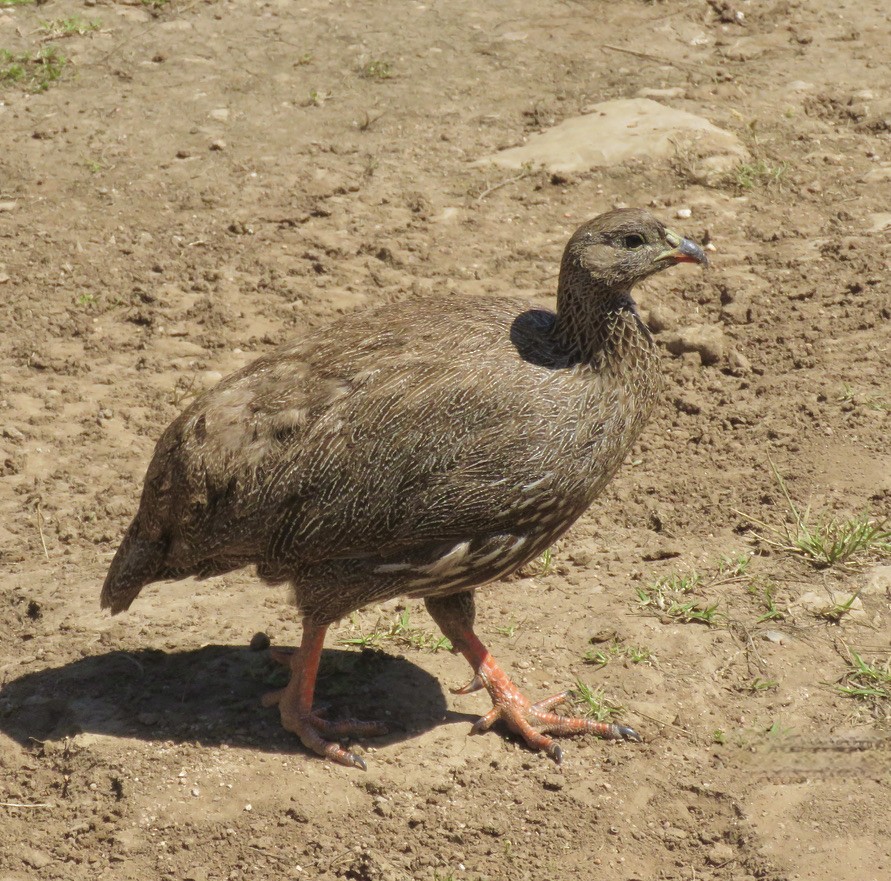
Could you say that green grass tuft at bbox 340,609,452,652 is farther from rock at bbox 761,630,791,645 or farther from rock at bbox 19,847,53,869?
rock at bbox 19,847,53,869

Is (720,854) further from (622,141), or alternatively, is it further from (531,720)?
(622,141)

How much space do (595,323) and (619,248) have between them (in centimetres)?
31

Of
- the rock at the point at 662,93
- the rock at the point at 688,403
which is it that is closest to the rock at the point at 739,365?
the rock at the point at 688,403

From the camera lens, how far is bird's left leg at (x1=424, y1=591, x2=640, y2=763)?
5.01 metres

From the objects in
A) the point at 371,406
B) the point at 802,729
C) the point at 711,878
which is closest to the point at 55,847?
the point at 371,406

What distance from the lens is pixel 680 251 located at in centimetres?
500

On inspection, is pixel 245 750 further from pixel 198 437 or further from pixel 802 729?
pixel 802 729

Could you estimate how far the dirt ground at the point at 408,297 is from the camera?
4652 mm

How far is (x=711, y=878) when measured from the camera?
4.41m

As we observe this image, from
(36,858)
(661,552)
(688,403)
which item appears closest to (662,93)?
(688,403)

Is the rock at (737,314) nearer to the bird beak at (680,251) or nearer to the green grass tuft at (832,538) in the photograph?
the green grass tuft at (832,538)

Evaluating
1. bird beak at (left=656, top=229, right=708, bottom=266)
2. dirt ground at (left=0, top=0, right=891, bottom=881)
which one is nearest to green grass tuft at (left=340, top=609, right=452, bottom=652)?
dirt ground at (left=0, top=0, right=891, bottom=881)

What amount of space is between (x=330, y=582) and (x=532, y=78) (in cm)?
635

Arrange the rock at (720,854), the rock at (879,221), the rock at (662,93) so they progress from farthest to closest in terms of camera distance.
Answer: the rock at (662,93) < the rock at (879,221) < the rock at (720,854)
